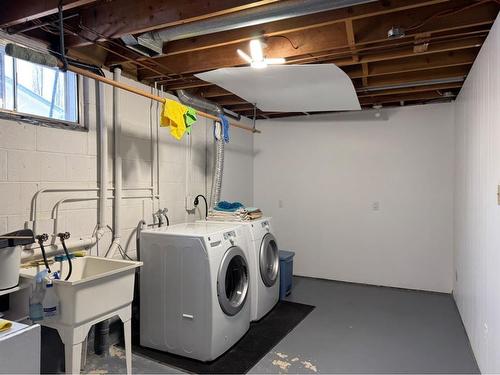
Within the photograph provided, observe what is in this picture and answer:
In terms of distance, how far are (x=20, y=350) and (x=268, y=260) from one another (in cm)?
256

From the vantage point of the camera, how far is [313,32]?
8.40 feet

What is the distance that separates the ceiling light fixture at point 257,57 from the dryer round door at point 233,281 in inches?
58.6

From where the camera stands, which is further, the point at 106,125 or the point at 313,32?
the point at 106,125

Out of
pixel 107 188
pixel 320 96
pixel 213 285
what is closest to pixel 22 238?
pixel 107 188

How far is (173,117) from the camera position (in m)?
2.97

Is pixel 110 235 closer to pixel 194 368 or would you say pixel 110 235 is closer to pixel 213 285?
pixel 213 285

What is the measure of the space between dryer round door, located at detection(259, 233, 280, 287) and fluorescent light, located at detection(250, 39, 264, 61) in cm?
186

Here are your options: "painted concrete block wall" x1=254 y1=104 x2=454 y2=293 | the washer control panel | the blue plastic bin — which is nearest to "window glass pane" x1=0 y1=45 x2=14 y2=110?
the washer control panel


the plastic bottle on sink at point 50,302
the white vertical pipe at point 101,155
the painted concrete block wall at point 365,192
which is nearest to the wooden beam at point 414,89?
the painted concrete block wall at point 365,192

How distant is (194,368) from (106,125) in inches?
81.9

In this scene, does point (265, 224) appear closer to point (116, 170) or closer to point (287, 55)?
point (116, 170)

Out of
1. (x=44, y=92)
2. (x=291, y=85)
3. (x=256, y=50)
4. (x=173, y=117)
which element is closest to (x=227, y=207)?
(x=173, y=117)

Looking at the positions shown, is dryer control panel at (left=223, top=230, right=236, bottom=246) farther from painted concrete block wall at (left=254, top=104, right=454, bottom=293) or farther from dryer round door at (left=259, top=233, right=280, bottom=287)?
painted concrete block wall at (left=254, top=104, right=454, bottom=293)

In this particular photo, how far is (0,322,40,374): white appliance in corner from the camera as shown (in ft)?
4.38
